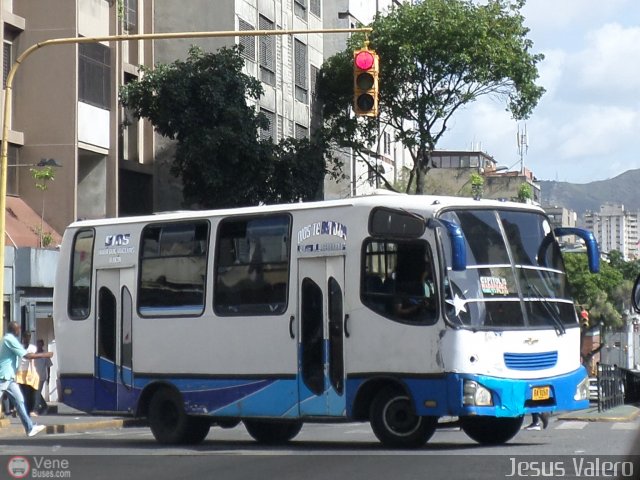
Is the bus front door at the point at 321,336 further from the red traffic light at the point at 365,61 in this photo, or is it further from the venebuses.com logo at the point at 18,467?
the venebuses.com logo at the point at 18,467

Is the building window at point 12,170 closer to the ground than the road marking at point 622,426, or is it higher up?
higher up

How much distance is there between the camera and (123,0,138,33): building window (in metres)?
38.4

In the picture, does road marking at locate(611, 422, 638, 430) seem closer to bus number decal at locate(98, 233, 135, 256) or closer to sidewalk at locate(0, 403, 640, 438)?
sidewalk at locate(0, 403, 640, 438)

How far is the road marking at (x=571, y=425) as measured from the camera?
71.5 ft

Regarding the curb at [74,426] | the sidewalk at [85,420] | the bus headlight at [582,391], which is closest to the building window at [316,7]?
the sidewalk at [85,420]

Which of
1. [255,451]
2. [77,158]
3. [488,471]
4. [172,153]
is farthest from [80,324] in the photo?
[172,153]

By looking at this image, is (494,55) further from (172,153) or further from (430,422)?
(430,422)

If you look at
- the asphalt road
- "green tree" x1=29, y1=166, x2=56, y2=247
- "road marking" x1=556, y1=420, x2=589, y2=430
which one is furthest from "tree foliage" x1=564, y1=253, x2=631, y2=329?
the asphalt road

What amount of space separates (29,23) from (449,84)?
2013 centimetres

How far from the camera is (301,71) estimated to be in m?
50.2

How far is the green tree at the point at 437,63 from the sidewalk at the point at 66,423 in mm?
22403

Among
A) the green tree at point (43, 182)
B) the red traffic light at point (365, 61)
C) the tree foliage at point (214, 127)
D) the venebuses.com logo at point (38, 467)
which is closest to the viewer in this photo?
the venebuses.com logo at point (38, 467)

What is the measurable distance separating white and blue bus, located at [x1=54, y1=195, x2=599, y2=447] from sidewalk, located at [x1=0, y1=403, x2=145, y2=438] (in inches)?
127

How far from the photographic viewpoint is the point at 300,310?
1642 centimetres
